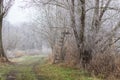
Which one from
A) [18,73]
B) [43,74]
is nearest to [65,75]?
[43,74]

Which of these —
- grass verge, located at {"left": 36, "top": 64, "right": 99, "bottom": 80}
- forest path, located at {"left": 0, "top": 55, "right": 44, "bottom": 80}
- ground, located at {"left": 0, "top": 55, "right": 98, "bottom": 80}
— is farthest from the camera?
forest path, located at {"left": 0, "top": 55, "right": 44, "bottom": 80}

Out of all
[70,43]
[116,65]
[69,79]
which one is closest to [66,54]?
[70,43]

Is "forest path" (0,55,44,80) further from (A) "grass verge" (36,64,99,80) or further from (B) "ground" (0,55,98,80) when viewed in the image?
(A) "grass verge" (36,64,99,80)

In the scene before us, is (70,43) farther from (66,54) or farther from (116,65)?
(116,65)

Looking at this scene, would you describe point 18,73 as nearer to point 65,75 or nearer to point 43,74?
point 43,74

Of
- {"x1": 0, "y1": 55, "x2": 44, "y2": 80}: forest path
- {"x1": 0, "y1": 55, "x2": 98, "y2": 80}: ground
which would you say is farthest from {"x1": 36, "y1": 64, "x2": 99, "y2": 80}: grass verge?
{"x1": 0, "y1": 55, "x2": 44, "y2": 80}: forest path

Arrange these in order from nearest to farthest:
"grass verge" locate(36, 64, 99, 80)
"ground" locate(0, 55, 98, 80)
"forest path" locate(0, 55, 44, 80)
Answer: "grass verge" locate(36, 64, 99, 80)
"ground" locate(0, 55, 98, 80)
"forest path" locate(0, 55, 44, 80)

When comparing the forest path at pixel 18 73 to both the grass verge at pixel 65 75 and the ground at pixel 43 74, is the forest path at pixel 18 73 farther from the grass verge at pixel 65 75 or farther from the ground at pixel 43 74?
the grass verge at pixel 65 75

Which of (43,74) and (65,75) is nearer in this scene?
(65,75)

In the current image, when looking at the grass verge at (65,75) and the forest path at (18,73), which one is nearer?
the grass verge at (65,75)

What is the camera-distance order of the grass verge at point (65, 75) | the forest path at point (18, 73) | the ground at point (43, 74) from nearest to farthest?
the grass verge at point (65, 75) → the ground at point (43, 74) → the forest path at point (18, 73)

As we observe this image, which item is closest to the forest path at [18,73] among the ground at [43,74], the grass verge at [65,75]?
the ground at [43,74]

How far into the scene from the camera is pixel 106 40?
718 inches

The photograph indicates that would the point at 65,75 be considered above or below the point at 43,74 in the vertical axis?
above
